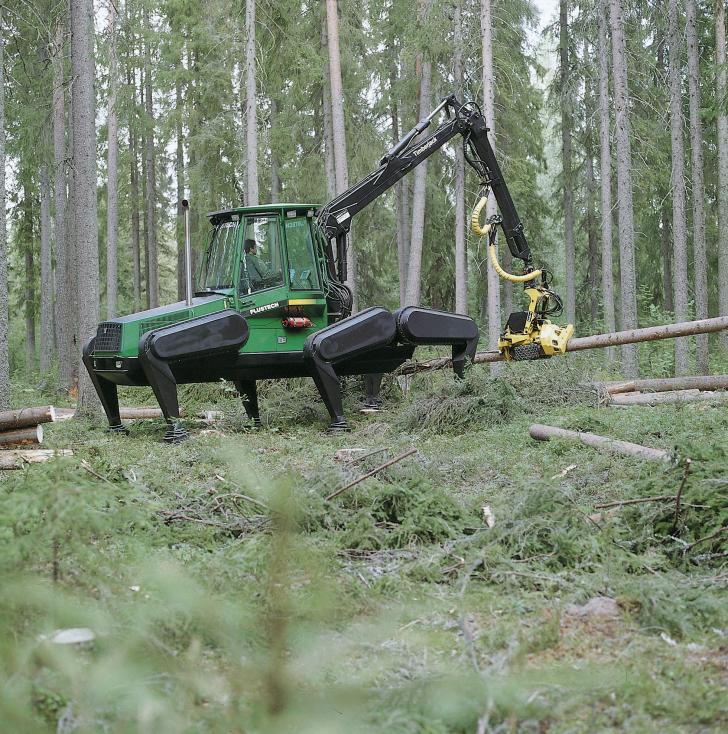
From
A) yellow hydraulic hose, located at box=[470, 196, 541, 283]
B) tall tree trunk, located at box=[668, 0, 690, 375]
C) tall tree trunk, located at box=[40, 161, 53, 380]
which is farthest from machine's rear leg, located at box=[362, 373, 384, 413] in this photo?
tall tree trunk, located at box=[40, 161, 53, 380]

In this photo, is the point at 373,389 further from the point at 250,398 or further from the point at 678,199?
the point at 678,199

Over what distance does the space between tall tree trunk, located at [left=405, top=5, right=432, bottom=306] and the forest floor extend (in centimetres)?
1280

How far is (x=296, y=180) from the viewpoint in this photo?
26.1 metres

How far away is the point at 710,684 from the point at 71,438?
30.6 feet

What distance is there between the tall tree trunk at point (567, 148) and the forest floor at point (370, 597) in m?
20.9

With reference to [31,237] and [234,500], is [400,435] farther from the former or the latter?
[31,237]

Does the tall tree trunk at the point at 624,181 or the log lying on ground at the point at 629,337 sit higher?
the tall tree trunk at the point at 624,181

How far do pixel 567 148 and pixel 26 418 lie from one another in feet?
78.2

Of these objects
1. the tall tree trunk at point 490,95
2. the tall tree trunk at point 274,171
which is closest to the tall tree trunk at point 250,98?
the tall tree trunk at point 490,95

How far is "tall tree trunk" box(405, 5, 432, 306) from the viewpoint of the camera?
2089 centimetres

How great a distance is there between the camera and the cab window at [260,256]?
40.1ft

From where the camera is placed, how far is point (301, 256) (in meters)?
12.6

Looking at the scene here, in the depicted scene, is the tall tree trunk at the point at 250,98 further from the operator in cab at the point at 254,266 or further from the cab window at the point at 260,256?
the operator in cab at the point at 254,266

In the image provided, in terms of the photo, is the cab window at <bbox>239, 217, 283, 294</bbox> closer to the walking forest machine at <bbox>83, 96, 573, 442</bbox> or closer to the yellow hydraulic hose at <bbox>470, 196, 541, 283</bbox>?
the walking forest machine at <bbox>83, 96, 573, 442</bbox>
